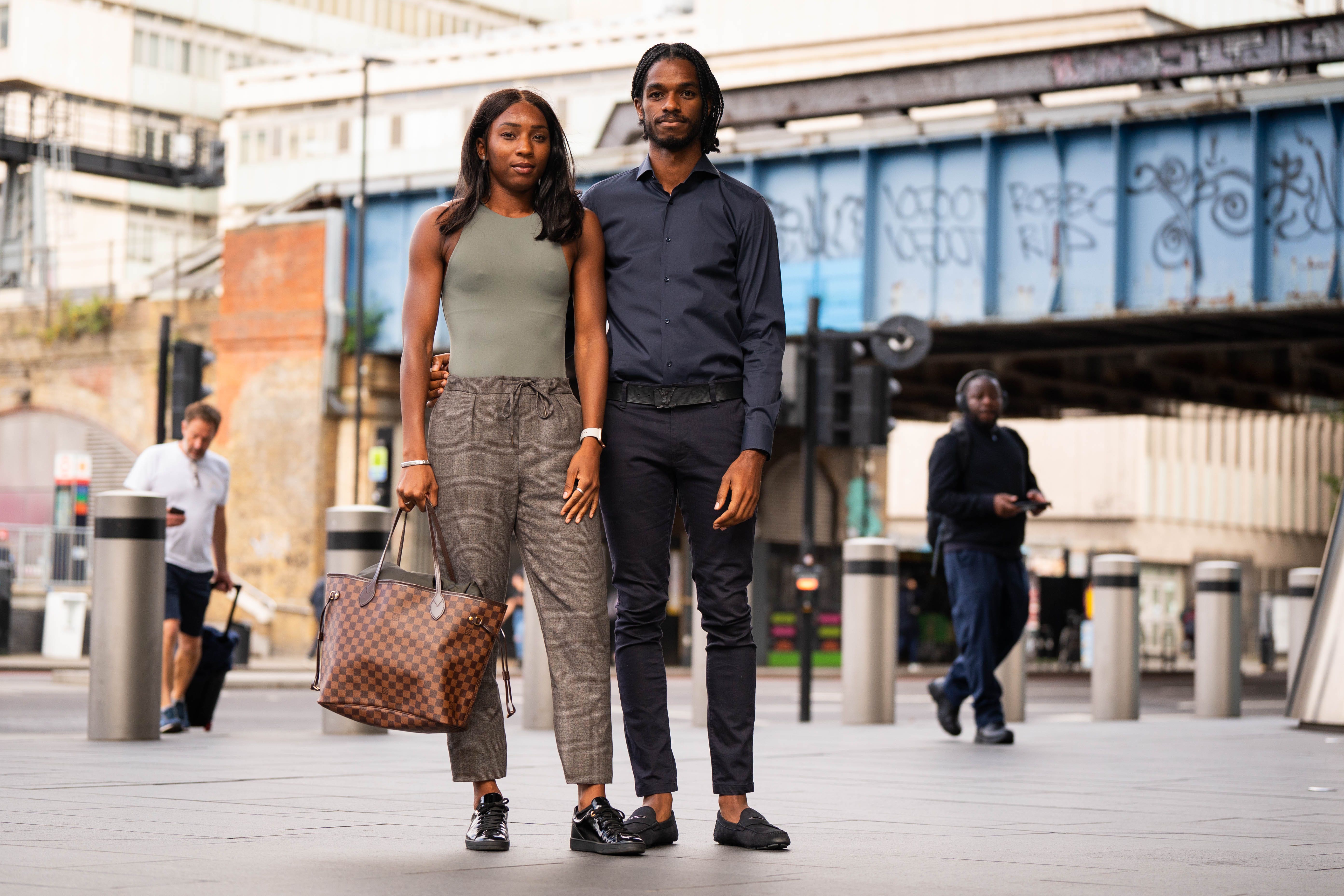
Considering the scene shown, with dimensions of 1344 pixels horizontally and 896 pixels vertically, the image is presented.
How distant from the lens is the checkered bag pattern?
15.8ft

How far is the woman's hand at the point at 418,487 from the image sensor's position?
4.96 meters

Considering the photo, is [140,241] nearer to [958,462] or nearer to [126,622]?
[126,622]

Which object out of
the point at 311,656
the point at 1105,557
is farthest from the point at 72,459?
the point at 1105,557

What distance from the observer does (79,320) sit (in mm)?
36750

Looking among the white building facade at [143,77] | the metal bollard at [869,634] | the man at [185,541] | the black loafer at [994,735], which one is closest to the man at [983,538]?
the black loafer at [994,735]

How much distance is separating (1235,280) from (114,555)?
17.4 meters

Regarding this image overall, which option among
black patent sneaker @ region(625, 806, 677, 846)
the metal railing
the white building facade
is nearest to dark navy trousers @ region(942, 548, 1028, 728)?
black patent sneaker @ region(625, 806, 677, 846)

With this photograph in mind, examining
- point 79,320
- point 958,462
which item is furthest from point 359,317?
point 958,462

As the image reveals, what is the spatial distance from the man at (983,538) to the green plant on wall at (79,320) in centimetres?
2916

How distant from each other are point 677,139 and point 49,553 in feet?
81.7

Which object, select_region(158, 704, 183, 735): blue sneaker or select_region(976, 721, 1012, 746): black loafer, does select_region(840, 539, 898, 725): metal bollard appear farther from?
select_region(158, 704, 183, 735): blue sneaker

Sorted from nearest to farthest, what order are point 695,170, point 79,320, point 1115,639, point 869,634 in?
point 695,170 → point 869,634 → point 1115,639 → point 79,320

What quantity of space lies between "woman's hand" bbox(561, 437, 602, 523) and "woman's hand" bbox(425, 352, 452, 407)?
0.47 m

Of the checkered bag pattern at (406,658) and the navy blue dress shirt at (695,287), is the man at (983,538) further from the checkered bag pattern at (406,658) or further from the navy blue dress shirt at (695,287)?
the checkered bag pattern at (406,658)
